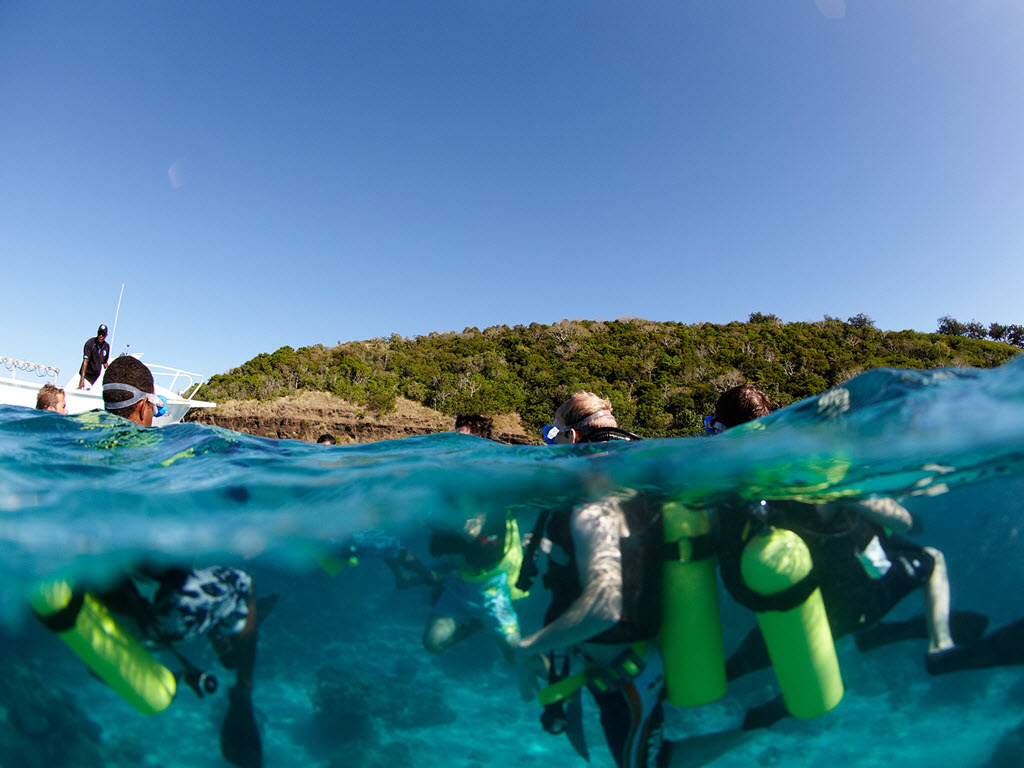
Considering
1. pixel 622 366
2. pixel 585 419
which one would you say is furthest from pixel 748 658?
pixel 622 366

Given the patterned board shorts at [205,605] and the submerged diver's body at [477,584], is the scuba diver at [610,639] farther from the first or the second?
the patterned board shorts at [205,605]

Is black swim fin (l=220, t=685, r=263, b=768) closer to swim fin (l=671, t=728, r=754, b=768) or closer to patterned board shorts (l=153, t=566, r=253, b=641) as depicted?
patterned board shorts (l=153, t=566, r=253, b=641)

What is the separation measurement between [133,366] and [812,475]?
6.00m

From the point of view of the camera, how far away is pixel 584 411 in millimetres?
4105

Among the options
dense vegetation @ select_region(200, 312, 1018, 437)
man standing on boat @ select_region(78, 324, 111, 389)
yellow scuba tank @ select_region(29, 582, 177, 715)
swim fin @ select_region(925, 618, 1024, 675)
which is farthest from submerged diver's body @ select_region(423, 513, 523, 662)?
dense vegetation @ select_region(200, 312, 1018, 437)

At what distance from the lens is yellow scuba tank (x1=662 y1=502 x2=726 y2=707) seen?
2910mm

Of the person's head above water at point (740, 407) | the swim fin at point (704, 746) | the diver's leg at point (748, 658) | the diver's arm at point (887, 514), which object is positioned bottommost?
the swim fin at point (704, 746)

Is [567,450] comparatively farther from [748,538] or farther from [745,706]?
[745,706]

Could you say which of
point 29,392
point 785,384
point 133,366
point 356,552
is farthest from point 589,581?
point 785,384

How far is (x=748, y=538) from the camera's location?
330 cm

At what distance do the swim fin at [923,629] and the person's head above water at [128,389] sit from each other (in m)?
6.32

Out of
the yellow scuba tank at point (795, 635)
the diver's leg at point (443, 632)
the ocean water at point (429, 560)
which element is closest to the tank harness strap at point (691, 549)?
the yellow scuba tank at point (795, 635)

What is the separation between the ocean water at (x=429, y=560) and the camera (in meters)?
3.35

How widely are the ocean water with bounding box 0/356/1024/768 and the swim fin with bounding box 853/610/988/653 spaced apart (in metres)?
0.07
